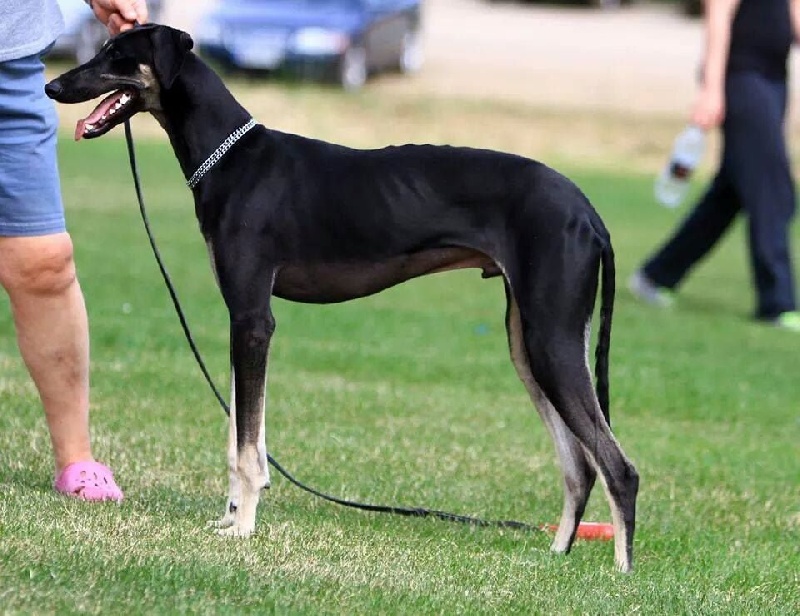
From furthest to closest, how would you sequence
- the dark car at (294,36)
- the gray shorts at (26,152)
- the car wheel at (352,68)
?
the car wheel at (352,68) < the dark car at (294,36) < the gray shorts at (26,152)

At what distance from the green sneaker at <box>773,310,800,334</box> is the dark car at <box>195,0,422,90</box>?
16.3m

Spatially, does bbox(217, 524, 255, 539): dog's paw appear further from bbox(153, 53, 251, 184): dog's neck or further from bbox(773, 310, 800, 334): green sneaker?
bbox(773, 310, 800, 334): green sneaker

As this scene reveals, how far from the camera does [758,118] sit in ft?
39.4

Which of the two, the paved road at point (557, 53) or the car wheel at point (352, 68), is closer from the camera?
the car wheel at point (352, 68)

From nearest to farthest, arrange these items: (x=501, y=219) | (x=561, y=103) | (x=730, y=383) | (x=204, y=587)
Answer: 1. (x=204, y=587)
2. (x=501, y=219)
3. (x=730, y=383)
4. (x=561, y=103)

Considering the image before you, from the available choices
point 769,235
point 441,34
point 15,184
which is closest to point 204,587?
point 15,184

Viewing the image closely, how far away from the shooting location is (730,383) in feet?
32.7

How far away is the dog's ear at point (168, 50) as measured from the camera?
536cm

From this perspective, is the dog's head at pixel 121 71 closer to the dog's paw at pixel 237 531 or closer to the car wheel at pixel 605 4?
the dog's paw at pixel 237 531

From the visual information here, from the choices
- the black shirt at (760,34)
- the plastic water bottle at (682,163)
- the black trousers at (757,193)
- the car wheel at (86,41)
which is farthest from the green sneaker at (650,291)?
the car wheel at (86,41)

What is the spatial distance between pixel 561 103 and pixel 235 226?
79.3ft

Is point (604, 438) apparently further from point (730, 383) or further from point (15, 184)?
point (730, 383)

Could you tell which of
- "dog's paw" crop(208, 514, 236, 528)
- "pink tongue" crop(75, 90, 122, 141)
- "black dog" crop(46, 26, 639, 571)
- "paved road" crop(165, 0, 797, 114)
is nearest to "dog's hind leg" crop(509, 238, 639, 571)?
"black dog" crop(46, 26, 639, 571)

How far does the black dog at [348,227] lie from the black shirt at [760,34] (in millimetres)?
6948
